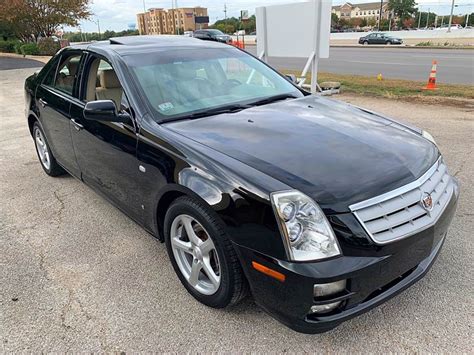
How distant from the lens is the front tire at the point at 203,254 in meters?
2.22

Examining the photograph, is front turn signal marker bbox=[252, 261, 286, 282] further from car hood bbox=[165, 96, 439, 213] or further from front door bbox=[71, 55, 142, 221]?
front door bbox=[71, 55, 142, 221]

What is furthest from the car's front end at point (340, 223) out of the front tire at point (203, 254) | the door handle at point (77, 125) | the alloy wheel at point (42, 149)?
the alloy wheel at point (42, 149)

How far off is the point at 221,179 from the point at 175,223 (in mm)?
597

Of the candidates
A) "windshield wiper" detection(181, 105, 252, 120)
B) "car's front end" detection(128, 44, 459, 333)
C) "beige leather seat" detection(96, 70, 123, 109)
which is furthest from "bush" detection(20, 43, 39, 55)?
"car's front end" detection(128, 44, 459, 333)

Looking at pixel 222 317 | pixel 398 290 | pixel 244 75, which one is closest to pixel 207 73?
pixel 244 75

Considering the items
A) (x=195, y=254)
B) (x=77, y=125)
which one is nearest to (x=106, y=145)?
(x=77, y=125)

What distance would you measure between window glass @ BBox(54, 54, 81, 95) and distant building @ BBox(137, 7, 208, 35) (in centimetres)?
8000

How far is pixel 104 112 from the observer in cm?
284

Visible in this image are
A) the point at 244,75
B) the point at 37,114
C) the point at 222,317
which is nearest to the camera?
the point at 222,317

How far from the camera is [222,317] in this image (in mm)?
2465

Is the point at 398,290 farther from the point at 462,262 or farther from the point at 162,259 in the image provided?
the point at 162,259

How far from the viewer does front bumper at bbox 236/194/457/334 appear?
1.91 meters

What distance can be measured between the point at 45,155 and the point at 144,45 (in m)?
2.26

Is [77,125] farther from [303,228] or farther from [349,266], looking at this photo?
[349,266]
